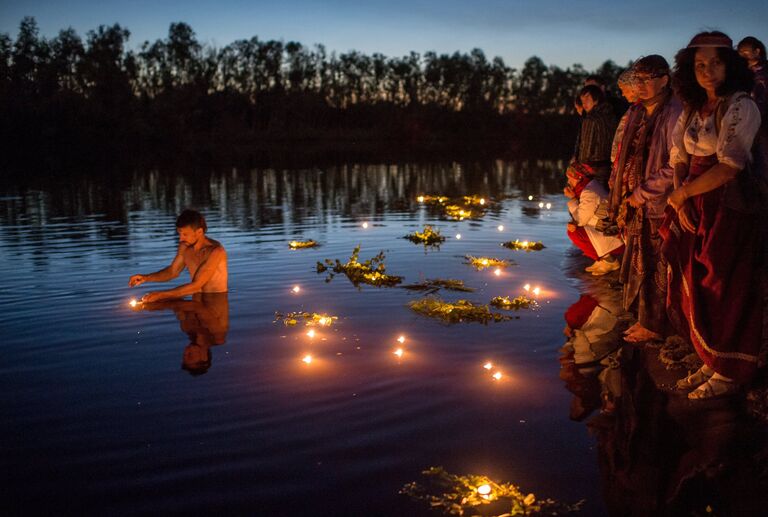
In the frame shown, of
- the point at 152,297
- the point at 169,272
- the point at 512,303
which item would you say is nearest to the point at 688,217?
the point at 512,303

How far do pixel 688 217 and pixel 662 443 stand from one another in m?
1.63

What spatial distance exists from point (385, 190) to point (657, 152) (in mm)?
18002

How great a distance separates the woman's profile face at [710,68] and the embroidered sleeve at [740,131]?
0.22 metres

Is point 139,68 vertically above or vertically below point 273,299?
above

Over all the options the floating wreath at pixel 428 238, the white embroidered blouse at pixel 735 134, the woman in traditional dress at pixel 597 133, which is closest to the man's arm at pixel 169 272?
the floating wreath at pixel 428 238

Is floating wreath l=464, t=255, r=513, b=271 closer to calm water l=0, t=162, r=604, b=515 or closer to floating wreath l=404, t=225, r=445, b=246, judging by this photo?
calm water l=0, t=162, r=604, b=515

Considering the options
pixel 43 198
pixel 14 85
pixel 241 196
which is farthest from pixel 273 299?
pixel 14 85

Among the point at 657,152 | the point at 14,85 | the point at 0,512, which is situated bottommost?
the point at 0,512

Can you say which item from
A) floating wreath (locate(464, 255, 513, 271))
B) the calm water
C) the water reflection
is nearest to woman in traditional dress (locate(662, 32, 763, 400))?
the calm water

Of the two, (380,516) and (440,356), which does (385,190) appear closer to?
(440,356)

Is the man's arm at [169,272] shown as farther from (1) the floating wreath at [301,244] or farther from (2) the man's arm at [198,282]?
(1) the floating wreath at [301,244]

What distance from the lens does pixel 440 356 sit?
5.91 meters

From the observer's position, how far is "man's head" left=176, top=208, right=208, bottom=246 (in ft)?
24.9

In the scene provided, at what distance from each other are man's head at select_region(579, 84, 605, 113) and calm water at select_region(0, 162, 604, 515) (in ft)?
7.15
